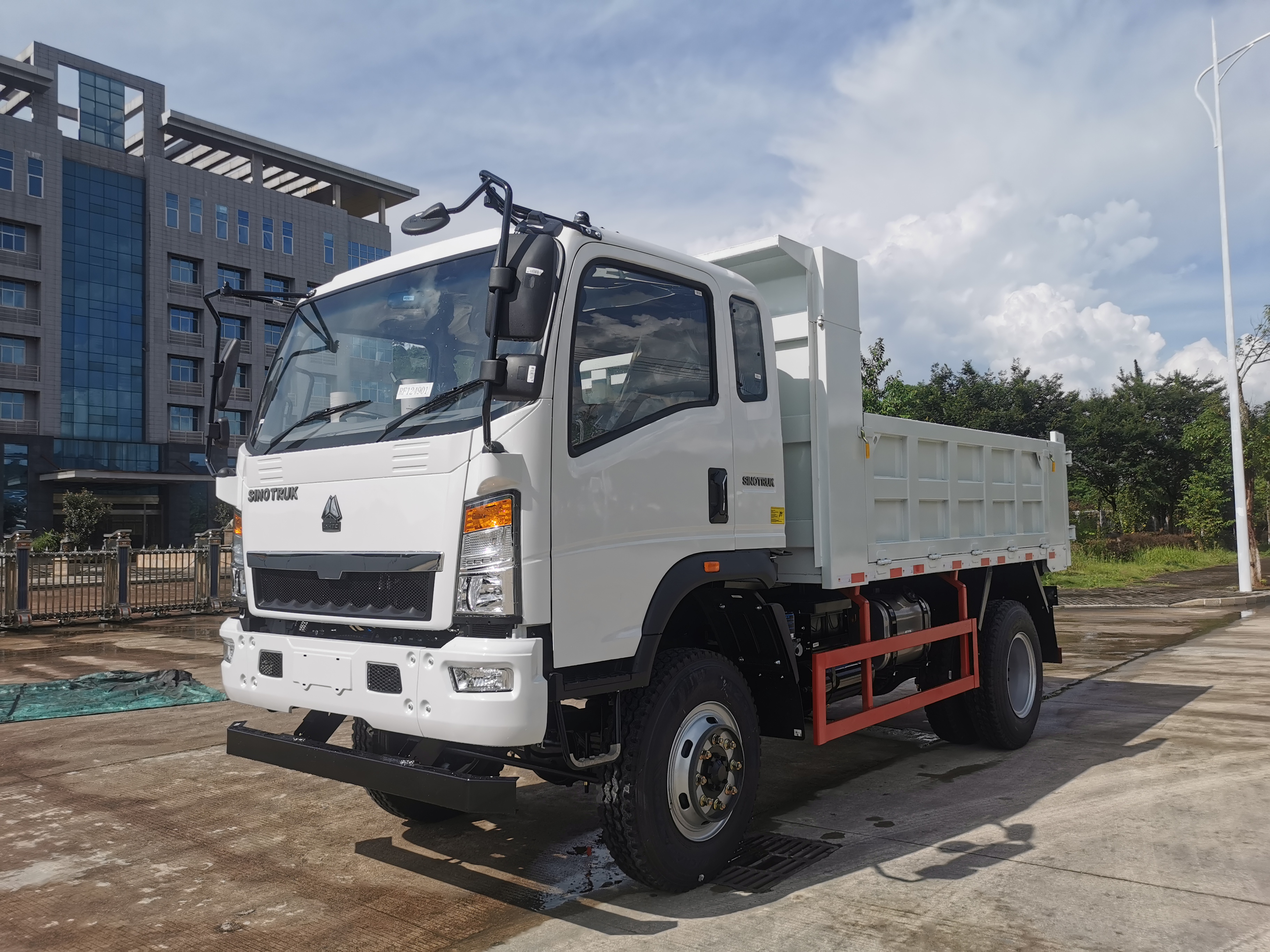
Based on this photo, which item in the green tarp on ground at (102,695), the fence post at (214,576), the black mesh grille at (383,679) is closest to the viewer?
the black mesh grille at (383,679)

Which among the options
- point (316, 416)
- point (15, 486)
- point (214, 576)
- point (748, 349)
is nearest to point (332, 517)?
point (316, 416)

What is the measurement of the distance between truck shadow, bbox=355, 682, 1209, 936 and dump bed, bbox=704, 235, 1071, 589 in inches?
51.7

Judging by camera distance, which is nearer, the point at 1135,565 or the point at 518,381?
the point at 518,381

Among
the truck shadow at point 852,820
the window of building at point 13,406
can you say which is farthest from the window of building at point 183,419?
the truck shadow at point 852,820

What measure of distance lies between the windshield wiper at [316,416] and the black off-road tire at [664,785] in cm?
176

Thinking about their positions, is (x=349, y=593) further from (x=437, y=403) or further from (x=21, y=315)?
(x=21, y=315)

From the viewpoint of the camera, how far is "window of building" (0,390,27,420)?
4394 centimetres

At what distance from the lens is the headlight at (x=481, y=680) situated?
3521mm

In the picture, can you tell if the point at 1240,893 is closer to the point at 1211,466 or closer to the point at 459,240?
the point at 459,240

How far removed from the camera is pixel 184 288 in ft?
165

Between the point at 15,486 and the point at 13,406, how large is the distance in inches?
146

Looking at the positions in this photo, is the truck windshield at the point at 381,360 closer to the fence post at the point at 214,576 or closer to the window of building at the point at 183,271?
the fence post at the point at 214,576

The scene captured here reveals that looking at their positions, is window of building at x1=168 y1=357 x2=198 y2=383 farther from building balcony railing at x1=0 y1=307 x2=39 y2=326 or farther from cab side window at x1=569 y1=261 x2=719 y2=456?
cab side window at x1=569 y1=261 x2=719 y2=456

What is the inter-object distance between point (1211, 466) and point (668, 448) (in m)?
39.6
